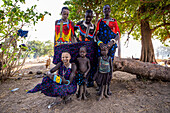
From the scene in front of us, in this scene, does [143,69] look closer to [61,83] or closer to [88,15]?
[88,15]

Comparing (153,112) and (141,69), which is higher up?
(141,69)

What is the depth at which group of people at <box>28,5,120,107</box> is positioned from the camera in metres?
2.25

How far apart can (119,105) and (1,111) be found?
8.80ft

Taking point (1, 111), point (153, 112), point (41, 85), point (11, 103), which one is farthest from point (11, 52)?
point (153, 112)

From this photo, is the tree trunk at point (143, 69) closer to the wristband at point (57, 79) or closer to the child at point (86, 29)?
the child at point (86, 29)

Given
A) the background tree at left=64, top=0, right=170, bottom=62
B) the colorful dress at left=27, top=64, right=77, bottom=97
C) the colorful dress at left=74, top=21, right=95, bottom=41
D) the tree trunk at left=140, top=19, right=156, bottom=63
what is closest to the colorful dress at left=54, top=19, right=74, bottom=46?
the colorful dress at left=74, top=21, right=95, bottom=41

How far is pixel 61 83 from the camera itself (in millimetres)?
2240

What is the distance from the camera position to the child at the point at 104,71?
2551 millimetres

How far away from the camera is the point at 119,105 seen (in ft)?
7.47

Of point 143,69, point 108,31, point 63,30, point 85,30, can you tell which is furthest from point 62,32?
point 143,69

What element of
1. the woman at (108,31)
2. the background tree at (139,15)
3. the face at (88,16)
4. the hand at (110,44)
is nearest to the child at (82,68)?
the woman at (108,31)

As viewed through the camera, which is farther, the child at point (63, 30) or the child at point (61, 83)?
the child at point (63, 30)

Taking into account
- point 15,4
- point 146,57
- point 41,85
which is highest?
point 15,4

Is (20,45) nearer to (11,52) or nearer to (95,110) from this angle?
(11,52)
